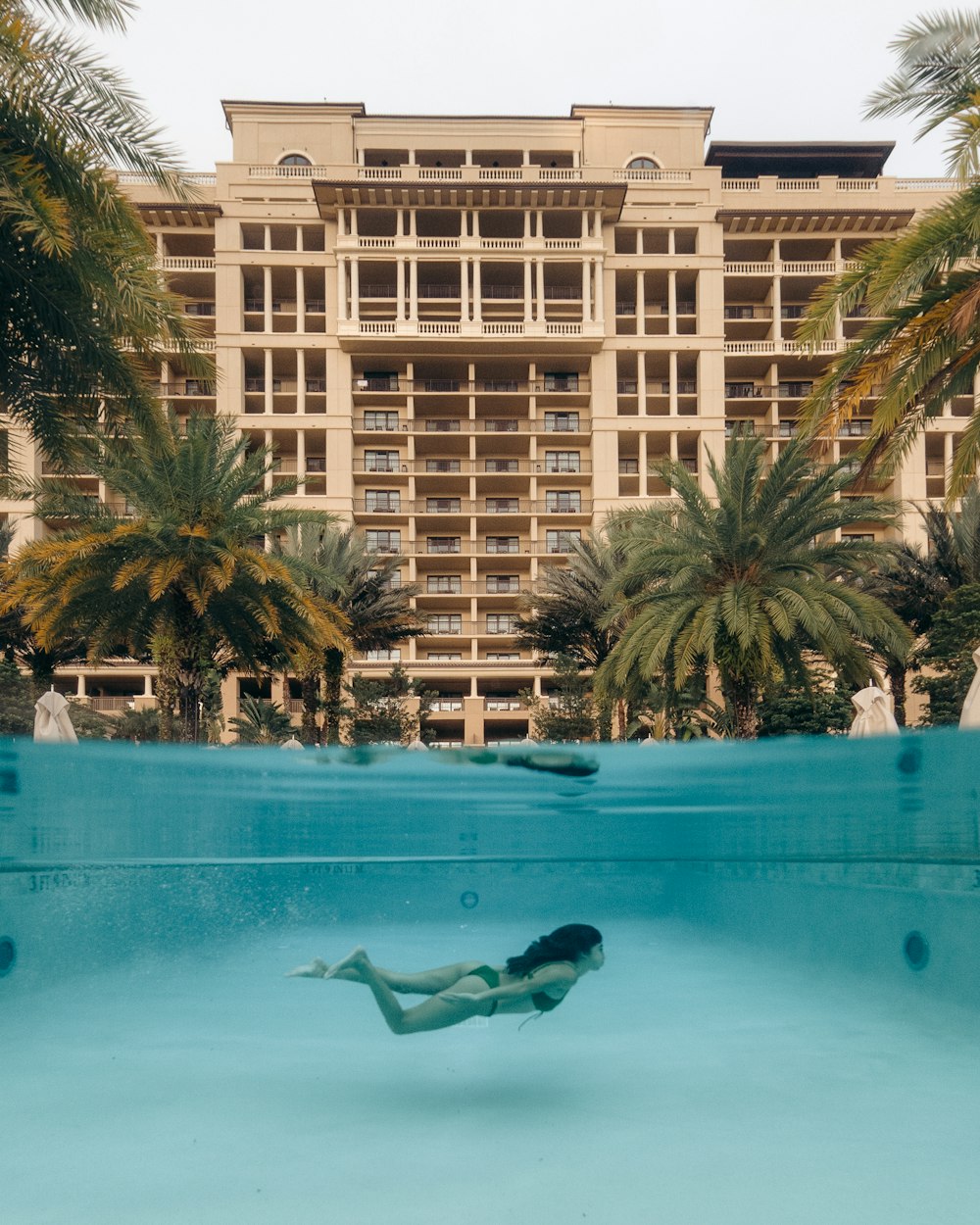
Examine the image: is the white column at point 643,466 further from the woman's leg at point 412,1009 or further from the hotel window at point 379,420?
the woman's leg at point 412,1009

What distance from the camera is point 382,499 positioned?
42.2m

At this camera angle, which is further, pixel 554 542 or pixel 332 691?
pixel 554 542

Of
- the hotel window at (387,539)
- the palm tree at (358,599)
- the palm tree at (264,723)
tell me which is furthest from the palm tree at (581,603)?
the hotel window at (387,539)

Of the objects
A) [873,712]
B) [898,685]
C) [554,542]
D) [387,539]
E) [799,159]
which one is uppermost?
[799,159]

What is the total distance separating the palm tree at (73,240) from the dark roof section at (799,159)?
142ft

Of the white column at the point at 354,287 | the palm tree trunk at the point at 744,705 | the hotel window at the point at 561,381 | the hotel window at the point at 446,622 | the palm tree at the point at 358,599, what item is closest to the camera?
the palm tree trunk at the point at 744,705

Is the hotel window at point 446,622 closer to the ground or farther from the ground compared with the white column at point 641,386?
closer to the ground

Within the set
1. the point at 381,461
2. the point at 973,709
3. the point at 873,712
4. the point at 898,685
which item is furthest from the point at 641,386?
the point at 973,709

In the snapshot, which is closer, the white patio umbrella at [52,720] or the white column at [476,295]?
the white patio umbrella at [52,720]

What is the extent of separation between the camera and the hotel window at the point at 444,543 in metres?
42.8

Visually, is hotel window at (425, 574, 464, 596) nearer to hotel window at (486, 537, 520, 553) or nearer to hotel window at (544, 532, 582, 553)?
hotel window at (486, 537, 520, 553)

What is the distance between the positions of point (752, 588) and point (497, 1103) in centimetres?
1097

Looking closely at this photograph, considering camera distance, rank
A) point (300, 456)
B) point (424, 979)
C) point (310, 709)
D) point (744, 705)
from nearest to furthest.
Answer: point (424, 979) < point (744, 705) < point (310, 709) < point (300, 456)

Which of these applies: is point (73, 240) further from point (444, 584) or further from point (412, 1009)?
point (444, 584)
